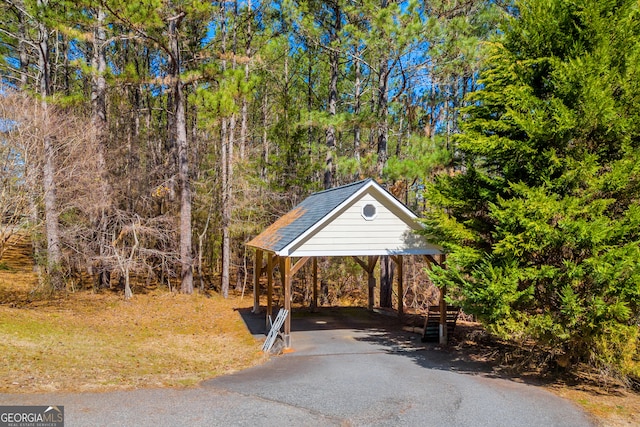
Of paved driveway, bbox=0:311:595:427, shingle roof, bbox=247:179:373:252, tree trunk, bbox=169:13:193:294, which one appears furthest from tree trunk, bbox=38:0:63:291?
paved driveway, bbox=0:311:595:427

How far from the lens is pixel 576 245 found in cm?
819

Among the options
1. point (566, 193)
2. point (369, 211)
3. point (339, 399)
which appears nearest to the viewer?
point (339, 399)

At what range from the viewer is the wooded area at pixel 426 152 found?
8.40 meters

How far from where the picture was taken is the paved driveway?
6.69 meters

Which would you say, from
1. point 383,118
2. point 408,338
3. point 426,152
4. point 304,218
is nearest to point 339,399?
point 408,338

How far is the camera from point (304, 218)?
44.3ft

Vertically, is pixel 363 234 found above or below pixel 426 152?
below

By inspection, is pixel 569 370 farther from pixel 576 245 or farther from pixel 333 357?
pixel 333 357

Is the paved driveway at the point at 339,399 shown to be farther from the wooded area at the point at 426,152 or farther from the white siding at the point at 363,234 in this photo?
the white siding at the point at 363,234

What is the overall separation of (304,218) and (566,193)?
7221 millimetres

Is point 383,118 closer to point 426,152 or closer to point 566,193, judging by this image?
point 426,152

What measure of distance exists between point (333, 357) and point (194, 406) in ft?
14.9

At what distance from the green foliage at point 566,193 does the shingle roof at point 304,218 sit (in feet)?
12.0

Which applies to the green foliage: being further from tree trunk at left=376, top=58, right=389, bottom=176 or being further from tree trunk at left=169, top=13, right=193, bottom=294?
tree trunk at left=169, top=13, right=193, bottom=294
